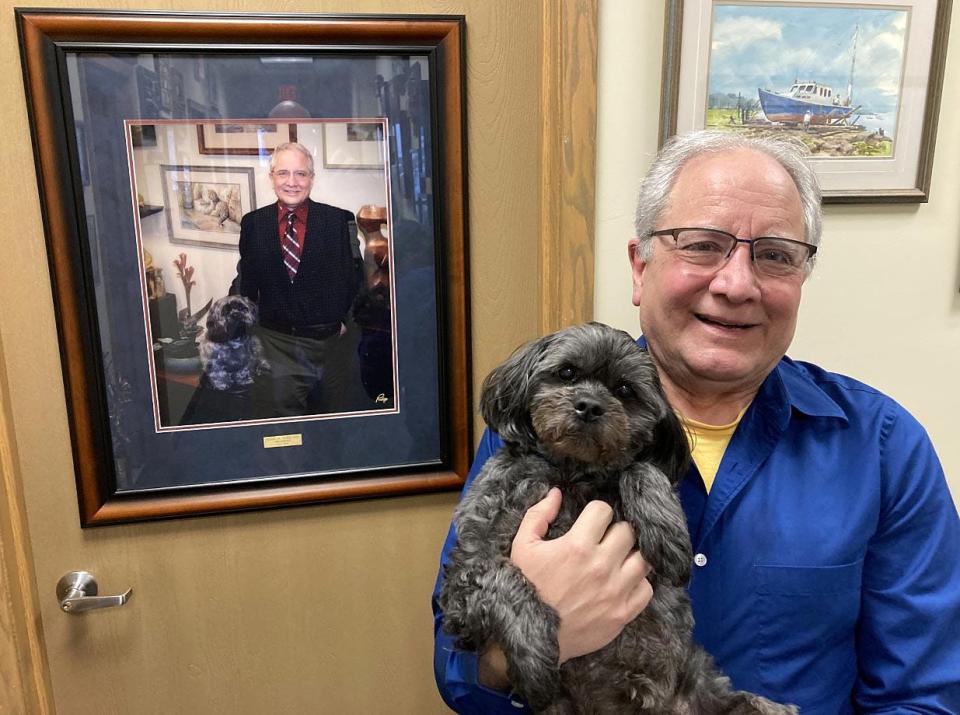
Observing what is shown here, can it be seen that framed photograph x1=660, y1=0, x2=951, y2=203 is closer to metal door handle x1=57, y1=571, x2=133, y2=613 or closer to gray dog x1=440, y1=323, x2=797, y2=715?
gray dog x1=440, y1=323, x2=797, y2=715

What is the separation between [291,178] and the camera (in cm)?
135

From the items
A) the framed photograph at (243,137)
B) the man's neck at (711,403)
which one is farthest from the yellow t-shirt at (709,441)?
the framed photograph at (243,137)

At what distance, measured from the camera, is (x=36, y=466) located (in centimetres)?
134

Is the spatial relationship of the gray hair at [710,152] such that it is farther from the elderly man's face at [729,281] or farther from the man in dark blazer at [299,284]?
the man in dark blazer at [299,284]

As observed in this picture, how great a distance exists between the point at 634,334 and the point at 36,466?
1.32m

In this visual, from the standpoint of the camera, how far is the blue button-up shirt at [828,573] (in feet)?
3.46

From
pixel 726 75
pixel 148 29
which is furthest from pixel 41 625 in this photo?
pixel 726 75

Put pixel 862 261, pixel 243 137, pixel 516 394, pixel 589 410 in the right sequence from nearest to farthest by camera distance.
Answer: pixel 589 410
pixel 516 394
pixel 243 137
pixel 862 261

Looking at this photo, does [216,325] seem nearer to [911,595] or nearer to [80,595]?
[80,595]

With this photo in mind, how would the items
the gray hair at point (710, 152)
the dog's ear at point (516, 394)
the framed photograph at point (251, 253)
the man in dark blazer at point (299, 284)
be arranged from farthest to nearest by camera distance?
the man in dark blazer at point (299, 284)
the framed photograph at point (251, 253)
the gray hair at point (710, 152)
the dog's ear at point (516, 394)

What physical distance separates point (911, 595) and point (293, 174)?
1.37 m

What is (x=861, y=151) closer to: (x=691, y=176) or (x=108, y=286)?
(x=691, y=176)

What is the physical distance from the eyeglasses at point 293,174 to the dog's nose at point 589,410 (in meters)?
0.81

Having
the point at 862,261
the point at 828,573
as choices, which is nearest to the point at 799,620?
the point at 828,573
